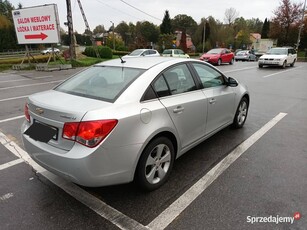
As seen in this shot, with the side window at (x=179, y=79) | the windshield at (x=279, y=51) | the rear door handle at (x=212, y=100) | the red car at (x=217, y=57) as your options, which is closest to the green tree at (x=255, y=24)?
the red car at (x=217, y=57)

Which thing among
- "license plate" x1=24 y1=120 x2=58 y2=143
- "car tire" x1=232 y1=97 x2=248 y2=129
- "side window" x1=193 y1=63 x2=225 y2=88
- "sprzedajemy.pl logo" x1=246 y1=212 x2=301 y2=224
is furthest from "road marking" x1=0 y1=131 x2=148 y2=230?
"car tire" x1=232 y1=97 x2=248 y2=129

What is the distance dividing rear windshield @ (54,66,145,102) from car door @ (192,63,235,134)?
3.83ft

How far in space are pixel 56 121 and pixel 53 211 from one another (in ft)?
3.19

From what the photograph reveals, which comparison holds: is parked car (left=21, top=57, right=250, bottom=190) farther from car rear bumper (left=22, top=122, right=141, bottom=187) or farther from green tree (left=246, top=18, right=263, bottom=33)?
green tree (left=246, top=18, right=263, bottom=33)

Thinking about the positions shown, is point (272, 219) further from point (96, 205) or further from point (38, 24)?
point (38, 24)

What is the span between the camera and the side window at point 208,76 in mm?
3803

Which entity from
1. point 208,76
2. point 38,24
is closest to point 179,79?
point 208,76

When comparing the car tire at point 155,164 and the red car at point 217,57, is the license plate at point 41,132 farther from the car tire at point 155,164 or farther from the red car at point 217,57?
the red car at point 217,57

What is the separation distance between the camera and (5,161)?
3791 mm

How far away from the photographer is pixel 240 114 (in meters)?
5.07

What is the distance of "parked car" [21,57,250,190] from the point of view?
2.40 meters

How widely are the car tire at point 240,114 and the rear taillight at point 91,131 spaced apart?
10.6 ft

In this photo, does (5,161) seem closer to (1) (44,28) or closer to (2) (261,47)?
(1) (44,28)

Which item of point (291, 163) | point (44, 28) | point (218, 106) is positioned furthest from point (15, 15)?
point (291, 163)
